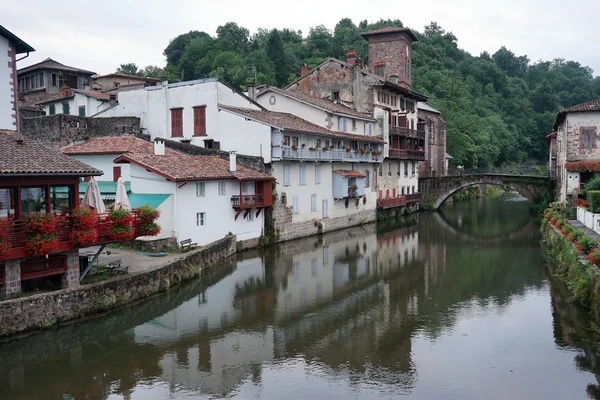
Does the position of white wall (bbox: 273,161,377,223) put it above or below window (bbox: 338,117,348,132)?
below

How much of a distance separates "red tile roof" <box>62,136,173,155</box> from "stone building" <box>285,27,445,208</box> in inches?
834

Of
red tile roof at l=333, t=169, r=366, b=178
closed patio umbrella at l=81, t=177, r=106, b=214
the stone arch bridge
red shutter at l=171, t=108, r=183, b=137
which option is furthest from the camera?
Result: the stone arch bridge

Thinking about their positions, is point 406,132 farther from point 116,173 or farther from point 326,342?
point 326,342

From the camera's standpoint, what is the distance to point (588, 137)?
40.2 meters

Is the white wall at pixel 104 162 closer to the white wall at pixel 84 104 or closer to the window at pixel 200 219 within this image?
the window at pixel 200 219

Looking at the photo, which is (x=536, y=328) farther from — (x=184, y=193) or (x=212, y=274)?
(x=184, y=193)

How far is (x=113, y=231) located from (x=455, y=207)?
53.4 metres

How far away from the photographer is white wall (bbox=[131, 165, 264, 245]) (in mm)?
27891

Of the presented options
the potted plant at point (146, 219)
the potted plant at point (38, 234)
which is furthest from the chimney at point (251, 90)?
the potted plant at point (38, 234)

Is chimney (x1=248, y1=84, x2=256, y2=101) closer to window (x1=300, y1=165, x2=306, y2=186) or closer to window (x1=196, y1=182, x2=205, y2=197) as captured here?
window (x1=300, y1=165, x2=306, y2=186)

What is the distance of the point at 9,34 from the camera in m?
20.9

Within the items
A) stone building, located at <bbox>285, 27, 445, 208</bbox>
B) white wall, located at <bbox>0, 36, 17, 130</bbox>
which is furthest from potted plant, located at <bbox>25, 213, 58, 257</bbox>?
stone building, located at <bbox>285, 27, 445, 208</bbox>

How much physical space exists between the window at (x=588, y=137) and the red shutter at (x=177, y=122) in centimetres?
2763

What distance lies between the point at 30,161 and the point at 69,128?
758 inches
